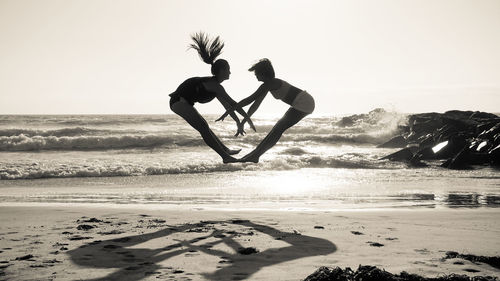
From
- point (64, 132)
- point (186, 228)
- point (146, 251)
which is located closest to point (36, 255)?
point (146, 251)

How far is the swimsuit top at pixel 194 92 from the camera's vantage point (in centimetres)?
815

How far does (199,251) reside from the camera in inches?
303

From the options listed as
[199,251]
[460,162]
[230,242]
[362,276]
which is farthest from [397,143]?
[362,276]

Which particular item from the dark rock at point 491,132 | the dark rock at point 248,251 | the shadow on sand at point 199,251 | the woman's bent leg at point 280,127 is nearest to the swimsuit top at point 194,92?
the woman's bent leg at point 280,127

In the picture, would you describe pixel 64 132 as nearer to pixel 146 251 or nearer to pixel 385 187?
pixel 385 187

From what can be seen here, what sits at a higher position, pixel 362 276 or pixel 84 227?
pixel 362 276

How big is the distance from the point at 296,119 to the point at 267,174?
44.9 feet

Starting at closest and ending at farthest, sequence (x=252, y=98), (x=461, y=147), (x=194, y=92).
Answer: (x=252, y=98), (x=194, y=92), (x=461, y=147)

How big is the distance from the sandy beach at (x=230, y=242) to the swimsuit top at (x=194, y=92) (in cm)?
225

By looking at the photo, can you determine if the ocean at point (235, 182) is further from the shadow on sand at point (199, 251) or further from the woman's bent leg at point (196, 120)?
the woman's bent leg at point (196, 120)

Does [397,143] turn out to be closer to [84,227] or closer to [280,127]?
[280,127]

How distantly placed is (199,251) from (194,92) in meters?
2.42

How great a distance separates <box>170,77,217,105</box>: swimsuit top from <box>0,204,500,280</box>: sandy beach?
2254 mm

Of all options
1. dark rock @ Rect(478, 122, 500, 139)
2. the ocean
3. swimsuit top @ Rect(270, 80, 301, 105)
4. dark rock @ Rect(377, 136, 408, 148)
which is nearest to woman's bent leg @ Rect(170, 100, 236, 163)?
swimsuit top @ Rect(270, 80, 301, 105)
